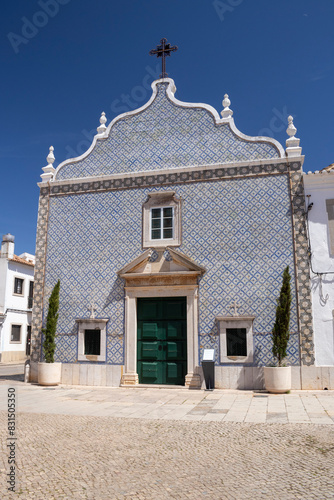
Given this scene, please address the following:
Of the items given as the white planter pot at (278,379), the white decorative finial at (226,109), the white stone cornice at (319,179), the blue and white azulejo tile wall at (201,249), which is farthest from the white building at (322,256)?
the white decorative finial at (226,109)

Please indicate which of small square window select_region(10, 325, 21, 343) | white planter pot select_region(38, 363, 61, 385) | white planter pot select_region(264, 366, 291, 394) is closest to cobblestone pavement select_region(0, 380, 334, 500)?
white planter pot select_region(264, 366, 291, 394)

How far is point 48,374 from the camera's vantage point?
39.8 feet

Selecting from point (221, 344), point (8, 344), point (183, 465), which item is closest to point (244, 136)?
point (221, 344)

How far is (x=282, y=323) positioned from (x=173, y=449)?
19.0 feet

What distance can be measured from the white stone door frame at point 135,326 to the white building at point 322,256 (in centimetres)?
309

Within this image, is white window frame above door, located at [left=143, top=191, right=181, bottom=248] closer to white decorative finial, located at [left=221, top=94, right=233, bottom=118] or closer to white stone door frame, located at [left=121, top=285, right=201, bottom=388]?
white stone door frame, located at [left=121, top=285, right=201, bottom=388]

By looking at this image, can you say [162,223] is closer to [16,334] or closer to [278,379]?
[278,379]

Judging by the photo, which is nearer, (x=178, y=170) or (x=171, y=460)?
(x=171, y=460)

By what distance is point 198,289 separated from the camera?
11.9 metres

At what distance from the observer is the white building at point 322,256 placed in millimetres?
11015

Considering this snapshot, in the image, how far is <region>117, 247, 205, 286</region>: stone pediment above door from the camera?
1191 cm

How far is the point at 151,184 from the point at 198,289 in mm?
3437

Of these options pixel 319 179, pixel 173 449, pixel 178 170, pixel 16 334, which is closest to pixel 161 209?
pixel 178 170

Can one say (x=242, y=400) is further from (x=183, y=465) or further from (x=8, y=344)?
(x=8, y=344)
